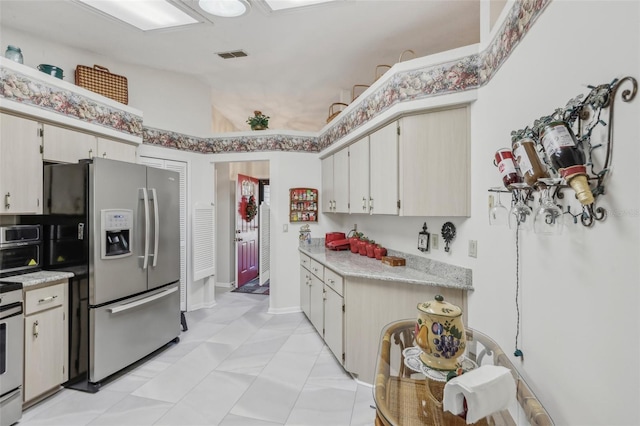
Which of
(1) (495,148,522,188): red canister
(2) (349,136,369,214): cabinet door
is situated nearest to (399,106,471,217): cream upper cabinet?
(2) (349,136,369,214): cabinet door

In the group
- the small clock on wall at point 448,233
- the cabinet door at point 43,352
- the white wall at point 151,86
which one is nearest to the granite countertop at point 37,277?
the cabinet door at point 43,352

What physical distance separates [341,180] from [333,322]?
166cm

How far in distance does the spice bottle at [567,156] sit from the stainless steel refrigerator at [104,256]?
9.83 feet

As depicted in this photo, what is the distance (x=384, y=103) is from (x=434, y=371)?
2.11 m

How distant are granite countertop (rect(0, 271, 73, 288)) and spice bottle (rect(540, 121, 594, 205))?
128 inches

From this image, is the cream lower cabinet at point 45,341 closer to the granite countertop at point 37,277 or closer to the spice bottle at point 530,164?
the granite countertop at point 37,277

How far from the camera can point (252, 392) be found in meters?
2.40

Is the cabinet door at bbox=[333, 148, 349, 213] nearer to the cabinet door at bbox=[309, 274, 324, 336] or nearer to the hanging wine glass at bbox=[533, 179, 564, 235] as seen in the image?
the cabinet door at bbox=[309, 274, 324, 336]

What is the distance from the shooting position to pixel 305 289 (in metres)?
4.03

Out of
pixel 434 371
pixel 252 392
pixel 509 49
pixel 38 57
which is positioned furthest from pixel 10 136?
pixel 509 49

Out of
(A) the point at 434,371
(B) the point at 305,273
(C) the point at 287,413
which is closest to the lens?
(A) the point at 434,371

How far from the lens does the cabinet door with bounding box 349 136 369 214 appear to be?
9.94 ft

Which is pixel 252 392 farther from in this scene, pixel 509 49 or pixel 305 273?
pixel 509 49

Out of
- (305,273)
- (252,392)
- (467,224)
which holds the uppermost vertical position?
(467,224)
